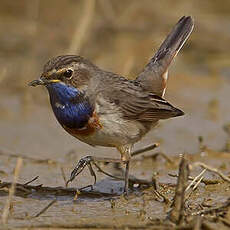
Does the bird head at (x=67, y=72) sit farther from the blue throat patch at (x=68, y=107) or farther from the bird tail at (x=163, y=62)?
the bird tail at (x=163, y=62)

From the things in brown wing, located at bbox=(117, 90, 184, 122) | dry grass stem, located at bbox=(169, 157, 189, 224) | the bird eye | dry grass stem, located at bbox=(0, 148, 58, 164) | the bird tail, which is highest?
the bird tail

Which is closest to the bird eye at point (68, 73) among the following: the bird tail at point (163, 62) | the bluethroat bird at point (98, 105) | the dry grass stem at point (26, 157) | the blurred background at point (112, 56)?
the bluethroat bird at point (98, 105)

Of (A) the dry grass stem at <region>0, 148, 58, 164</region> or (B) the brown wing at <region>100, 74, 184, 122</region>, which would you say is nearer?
(B) the brown wing at <region>100, 74, 184, 122</region>

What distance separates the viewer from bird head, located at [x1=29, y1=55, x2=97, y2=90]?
714 cm

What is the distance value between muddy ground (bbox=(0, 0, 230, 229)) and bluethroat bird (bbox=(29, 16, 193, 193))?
1.77ft

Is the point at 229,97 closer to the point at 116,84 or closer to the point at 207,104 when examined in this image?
the point at 207,104

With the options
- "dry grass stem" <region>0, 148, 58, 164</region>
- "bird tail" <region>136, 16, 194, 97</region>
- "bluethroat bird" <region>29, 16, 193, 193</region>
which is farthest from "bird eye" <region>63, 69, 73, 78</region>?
"dry grass stem" <region>0, 148, 58, 164</region>

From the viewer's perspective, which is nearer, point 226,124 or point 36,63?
point 226,124

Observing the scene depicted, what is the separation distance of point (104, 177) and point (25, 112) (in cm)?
287

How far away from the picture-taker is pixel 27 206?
22.6 ft

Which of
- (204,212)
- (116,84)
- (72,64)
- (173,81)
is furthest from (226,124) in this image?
(204,212)

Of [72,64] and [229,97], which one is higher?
[229,97]

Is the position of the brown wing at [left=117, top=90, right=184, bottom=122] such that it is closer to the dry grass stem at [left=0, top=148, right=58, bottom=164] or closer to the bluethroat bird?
the bluethroat bird

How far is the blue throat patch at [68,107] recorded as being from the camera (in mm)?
7215
